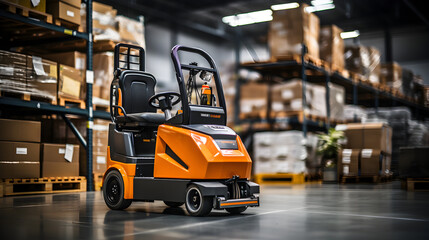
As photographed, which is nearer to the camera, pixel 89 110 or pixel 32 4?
pixel 32 4

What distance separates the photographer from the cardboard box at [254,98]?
1122 cm

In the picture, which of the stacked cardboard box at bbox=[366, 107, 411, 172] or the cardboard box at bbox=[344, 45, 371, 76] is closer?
the stacked cardboard box at bbox=[366, 107, 411, 172]

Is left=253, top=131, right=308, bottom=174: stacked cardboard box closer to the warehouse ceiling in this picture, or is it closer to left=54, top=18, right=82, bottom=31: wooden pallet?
left=54, top=18, right=82, bottom=31: wooden pallet

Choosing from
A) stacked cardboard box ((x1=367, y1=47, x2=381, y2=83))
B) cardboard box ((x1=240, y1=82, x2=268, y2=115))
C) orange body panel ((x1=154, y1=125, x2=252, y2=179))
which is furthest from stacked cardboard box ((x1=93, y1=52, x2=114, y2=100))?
stacked cardboard box ((x1=367, y1=47, x2=381, y2=83))

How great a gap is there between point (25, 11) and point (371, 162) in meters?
7.55

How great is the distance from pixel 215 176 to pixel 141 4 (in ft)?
52.3

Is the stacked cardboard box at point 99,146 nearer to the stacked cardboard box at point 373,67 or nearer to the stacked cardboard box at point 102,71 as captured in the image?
the stacked cardboard box at point 102,71

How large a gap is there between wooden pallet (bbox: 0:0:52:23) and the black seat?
2.76 meters

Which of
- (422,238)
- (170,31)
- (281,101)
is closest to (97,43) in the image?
(281,101)

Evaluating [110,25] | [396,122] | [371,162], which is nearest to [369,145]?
[371,162]

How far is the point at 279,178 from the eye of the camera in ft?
35.8

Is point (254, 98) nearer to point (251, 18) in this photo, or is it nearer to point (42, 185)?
point (42, 185)

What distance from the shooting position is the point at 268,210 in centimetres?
487

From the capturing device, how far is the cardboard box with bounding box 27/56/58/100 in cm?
739
